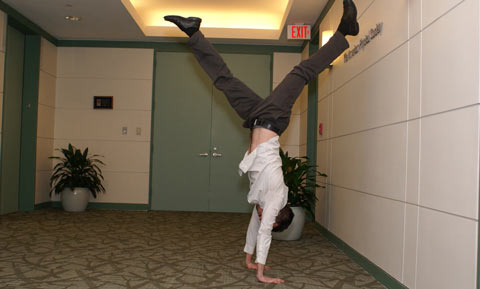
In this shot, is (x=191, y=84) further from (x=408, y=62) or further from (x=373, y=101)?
(x=408, y=62)

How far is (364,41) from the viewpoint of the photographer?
3.58m

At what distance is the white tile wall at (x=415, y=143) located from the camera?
194 centimetres

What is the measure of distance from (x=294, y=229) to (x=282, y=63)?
3.33 m

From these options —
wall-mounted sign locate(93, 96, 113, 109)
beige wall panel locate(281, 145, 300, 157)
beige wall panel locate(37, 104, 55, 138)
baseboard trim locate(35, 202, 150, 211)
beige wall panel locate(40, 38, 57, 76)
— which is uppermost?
beige wall panel locate(40, 38, 57, 76)

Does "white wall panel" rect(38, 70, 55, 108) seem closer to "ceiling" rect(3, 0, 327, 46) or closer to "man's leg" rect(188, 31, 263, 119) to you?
"ceiling" rect(3, 0, 327, 46)

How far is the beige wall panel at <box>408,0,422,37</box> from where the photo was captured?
98.1 inches

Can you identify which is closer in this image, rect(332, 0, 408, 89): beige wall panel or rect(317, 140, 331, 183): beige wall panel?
rect(332, 0, 408, 89): beige wall panel

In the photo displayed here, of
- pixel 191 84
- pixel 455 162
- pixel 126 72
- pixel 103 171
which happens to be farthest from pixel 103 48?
pixel 455 162

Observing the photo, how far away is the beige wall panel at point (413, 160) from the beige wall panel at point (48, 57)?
5836 mm

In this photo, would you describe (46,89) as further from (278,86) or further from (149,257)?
(278,86)

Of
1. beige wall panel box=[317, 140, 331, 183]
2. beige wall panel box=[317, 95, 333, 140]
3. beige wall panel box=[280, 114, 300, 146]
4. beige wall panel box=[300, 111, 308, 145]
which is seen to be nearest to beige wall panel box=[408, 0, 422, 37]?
beige wall panel box=[317, 95, 333, 140]

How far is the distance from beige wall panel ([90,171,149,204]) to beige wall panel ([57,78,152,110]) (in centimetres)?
114

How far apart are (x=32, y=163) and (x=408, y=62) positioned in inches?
223

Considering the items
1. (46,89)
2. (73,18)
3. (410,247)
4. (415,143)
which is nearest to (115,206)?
(46,89)
